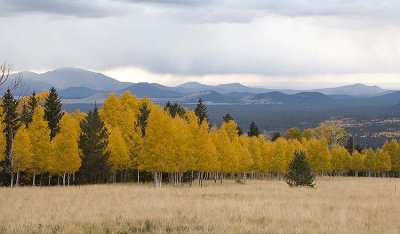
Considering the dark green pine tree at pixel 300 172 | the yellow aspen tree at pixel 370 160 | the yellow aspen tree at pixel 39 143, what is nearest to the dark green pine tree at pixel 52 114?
the yellow aspen tree at pixel 39 143

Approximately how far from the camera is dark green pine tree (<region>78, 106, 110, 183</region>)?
53.5 m

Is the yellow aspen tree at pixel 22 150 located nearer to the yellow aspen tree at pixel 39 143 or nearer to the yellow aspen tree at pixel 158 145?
the yellow aspen tree at pixel 39 143

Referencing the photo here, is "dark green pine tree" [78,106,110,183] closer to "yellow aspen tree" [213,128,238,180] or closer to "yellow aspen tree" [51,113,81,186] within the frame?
"yellow aspen tree" [51,113,81,186]

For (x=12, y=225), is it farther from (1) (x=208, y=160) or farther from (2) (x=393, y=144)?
(2) (x=393, y=144)

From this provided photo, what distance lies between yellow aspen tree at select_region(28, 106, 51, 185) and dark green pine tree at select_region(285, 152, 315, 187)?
24401 mm

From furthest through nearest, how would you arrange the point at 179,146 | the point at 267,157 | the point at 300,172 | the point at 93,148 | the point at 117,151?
the point at 267,157 → the point at 117,151 → the point at 93,148 → the point at 179,146 → the point at 300,172

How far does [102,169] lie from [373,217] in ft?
131

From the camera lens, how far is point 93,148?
53375mm

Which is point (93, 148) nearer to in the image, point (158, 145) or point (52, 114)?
point (158, 145)

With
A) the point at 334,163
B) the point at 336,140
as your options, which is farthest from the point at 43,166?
the point at 336,140

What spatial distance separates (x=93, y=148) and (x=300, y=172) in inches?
917

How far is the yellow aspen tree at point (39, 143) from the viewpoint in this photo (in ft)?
163

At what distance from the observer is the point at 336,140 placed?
388ft

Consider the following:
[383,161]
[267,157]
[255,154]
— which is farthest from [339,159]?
[255,154]
